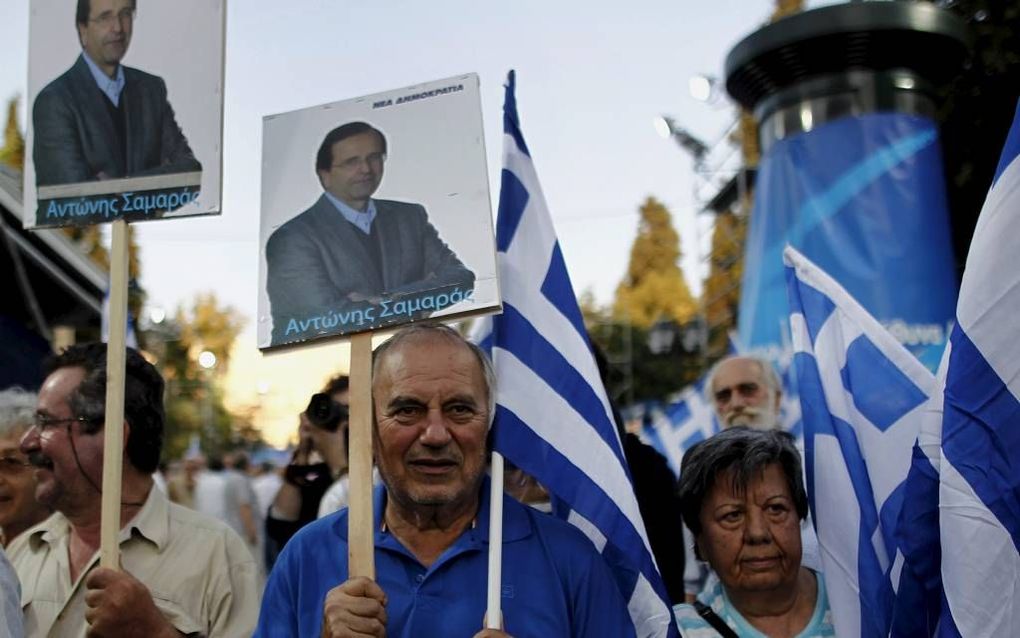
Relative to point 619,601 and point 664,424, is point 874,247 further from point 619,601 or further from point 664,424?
point 619,601

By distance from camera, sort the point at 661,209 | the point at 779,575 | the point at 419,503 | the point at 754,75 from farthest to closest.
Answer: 1. the point at 661,209
2. the point at 754,75
3. the point at 779,575
4. the point at 419,503

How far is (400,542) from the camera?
2.76 meters

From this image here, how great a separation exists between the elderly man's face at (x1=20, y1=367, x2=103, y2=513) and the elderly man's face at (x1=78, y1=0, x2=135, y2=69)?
95 cm

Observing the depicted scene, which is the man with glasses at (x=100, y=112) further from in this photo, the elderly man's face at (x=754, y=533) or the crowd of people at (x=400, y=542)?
the elderly man's face at (x=754, y=533)

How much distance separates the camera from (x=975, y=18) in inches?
303

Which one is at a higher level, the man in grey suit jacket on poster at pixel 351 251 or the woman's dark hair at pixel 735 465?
the man in grey suit jacket on poster at pixel 351 251

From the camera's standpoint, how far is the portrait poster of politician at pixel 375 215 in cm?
286

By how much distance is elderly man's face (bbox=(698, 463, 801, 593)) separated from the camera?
299 centimetres

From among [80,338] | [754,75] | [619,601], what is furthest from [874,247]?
[80,338]

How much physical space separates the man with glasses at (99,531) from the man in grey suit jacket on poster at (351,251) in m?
0.73

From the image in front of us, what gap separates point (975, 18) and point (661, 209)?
47846 millimetres

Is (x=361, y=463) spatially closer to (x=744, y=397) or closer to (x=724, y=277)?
(x=744, y=397)

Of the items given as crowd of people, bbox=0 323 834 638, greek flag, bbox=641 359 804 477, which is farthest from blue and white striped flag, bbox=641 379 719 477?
crowd of people, bbox=0 323 834 638

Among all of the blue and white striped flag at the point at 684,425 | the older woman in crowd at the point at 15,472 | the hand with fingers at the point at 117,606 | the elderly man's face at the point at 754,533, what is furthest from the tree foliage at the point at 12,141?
the elderly man's face at the point at 754,533
